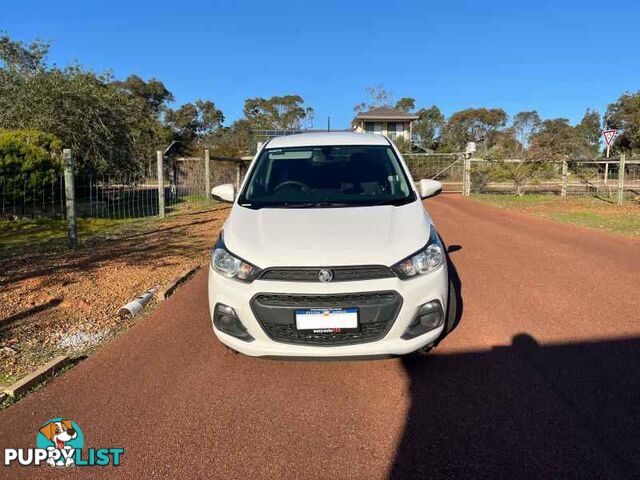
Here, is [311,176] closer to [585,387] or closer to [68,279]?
[585,387]

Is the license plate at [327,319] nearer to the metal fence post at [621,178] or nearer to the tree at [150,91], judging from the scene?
the metal fence post at [621,178]

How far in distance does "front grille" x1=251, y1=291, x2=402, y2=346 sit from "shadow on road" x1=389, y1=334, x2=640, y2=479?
567mm

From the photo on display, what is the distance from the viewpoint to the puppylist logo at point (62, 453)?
2627 millimetres

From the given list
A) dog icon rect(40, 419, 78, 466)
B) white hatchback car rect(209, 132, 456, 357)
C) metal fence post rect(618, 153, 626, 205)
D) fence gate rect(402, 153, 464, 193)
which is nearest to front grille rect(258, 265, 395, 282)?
white hatchback car rect(209, 132, 456, 357)

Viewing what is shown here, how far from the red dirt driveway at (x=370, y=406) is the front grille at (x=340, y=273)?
80 centimetres

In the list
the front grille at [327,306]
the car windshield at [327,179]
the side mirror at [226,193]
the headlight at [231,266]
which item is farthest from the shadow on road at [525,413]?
the side mirror at [226,193]

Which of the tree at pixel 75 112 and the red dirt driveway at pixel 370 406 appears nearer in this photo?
the red dirt driveway at pixel 370 406

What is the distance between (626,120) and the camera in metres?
46.2

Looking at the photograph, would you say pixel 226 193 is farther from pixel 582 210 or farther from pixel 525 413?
pixel 582 210

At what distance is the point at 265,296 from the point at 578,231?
8.90 meters

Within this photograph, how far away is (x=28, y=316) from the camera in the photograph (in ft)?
15.2

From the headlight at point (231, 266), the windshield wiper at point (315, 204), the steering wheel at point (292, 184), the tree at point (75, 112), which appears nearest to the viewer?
the headlight at point (231, 266)

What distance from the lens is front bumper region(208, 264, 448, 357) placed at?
3.03 m

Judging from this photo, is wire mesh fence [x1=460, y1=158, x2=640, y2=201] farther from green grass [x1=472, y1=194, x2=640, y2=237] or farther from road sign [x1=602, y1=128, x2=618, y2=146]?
road sign [x1=602, y1=128, x2=618, y2=146]
